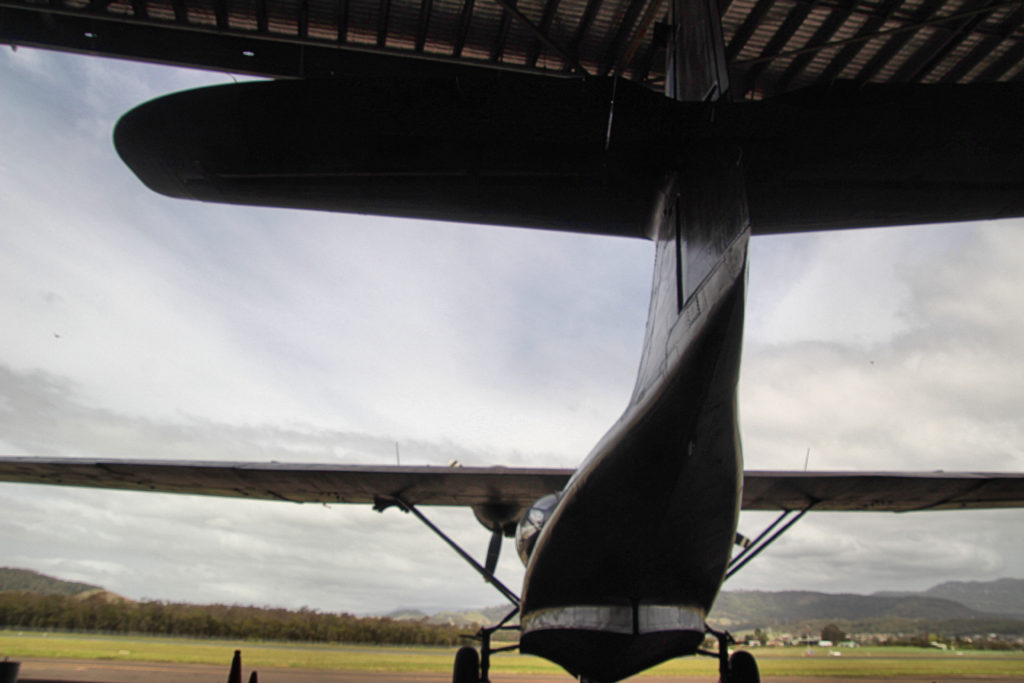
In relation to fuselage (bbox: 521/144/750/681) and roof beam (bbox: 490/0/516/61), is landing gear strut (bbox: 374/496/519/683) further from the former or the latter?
roof beam (bbox: 490/0/516/61)

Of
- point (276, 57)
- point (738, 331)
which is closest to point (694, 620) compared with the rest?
point (738, 331)

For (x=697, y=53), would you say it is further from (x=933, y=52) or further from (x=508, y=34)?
(x=933, y=52)

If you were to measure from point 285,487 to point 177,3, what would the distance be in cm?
730

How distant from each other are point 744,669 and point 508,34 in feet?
30.7

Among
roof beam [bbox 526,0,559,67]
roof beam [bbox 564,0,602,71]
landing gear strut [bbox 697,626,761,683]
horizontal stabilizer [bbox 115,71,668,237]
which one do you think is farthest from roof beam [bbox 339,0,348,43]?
landing gear strut [bbox 697,626,761,683]

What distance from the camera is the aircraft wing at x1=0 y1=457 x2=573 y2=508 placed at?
7.48 m

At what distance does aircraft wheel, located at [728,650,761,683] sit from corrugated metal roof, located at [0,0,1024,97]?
777cm

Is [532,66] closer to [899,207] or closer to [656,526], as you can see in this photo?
[899,207]

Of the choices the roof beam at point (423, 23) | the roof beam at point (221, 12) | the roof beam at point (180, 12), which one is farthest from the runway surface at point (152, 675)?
the roof beam at point (423, 23)

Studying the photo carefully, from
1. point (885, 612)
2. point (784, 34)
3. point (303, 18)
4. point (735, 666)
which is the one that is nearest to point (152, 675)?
point (735, 666)

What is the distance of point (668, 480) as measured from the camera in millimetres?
3594

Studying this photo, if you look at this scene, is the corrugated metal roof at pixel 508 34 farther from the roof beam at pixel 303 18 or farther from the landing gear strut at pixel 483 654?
the landing gear strut at pixel 483 654

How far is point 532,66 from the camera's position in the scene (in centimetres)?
1046

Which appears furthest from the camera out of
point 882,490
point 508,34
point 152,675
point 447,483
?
point 152,675
